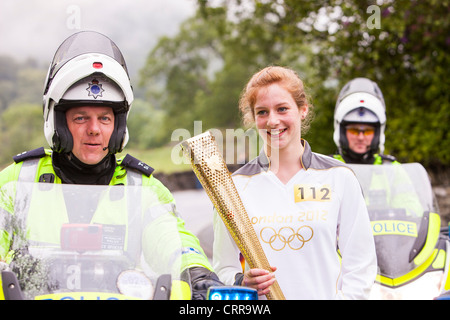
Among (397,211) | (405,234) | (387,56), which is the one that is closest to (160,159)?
(387,56)

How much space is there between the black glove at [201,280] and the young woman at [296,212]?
0.54 feet

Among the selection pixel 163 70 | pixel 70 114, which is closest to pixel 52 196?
pixel 70 114

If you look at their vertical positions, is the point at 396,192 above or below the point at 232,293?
above

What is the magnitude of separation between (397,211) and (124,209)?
2.56 meters

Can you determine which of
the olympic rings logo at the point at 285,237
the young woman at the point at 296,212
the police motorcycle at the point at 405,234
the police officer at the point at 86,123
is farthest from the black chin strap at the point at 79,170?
the police motorcycle at the point at 405,234

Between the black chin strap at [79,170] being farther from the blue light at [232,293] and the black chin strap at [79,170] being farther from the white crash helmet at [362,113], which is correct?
the white crash helmet at [362,113]

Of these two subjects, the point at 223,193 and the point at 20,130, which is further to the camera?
the point at 20,130

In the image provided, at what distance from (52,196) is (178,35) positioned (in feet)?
97.8

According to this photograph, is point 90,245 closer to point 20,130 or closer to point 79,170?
point 79,170

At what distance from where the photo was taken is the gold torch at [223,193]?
2389 millimetres

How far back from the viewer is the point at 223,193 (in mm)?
2473

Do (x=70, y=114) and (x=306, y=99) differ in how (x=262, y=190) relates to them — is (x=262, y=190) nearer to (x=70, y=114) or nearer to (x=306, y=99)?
(x=306, y=99)
